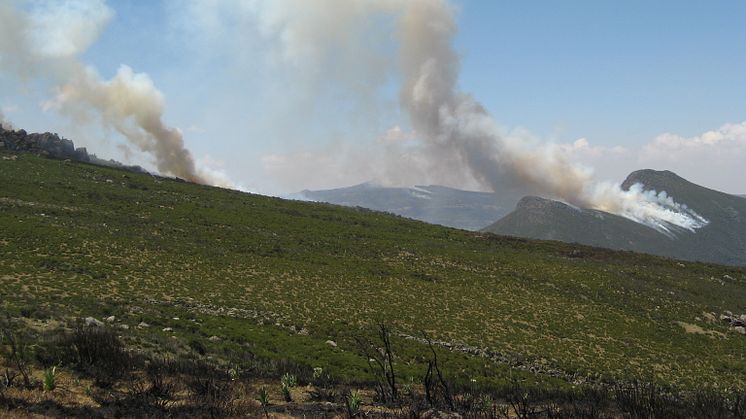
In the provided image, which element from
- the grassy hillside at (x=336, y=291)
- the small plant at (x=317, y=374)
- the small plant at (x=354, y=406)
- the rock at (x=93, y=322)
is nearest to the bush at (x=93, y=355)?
the grassy hillside at (x=336, y=291)

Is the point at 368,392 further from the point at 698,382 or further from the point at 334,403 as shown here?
the point at 698,382

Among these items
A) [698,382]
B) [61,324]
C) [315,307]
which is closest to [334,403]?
[61,324]

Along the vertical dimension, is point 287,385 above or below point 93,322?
below

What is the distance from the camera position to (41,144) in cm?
12681

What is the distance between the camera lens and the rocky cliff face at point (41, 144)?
118562mm

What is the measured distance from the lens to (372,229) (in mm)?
90812

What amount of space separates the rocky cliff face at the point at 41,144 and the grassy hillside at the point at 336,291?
36765 millimetres

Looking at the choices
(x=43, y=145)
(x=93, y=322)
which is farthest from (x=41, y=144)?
(x=93, y=322)

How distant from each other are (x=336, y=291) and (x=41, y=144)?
124103 millimetres

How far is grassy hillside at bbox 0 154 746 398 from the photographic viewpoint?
3098 cm

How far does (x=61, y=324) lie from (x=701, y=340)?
5601 cm

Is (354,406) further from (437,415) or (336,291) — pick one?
(336,291)

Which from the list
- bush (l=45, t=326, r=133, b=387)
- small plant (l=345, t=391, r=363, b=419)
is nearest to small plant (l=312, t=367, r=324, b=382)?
small plant (l=345, t=391, r=363, b=419)

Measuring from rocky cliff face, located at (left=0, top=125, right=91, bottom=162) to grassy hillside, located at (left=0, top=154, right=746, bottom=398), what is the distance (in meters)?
36.8
